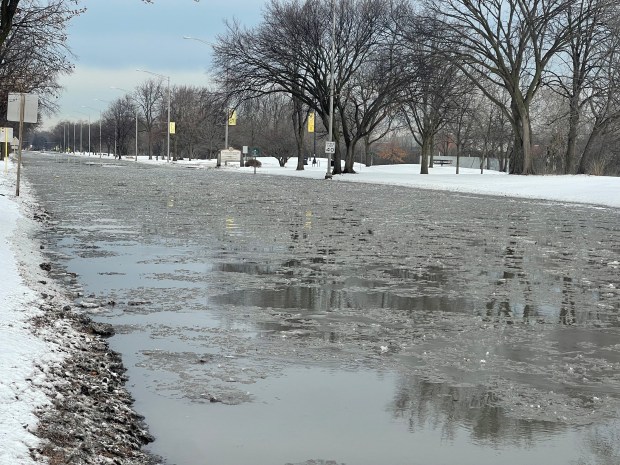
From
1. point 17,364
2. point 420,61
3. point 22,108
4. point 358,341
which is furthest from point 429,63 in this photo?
point 17,364

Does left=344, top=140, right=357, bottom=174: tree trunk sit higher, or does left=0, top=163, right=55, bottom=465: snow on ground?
left=344, top=140, right=357, bottom=174: tree trunk

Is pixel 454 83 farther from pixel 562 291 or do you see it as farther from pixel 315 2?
pixel 562 291

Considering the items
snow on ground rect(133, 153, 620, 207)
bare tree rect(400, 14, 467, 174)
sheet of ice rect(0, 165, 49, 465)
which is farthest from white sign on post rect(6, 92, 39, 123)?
bare tree rect(400, 14, 467, 174)

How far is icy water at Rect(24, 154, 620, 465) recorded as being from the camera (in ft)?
16.5

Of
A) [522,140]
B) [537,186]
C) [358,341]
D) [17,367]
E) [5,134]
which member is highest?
[522,140]

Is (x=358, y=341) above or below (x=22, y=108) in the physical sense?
below

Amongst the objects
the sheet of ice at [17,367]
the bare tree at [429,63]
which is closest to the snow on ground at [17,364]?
the sheet of ice at [17,367]

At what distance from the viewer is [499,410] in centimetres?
561

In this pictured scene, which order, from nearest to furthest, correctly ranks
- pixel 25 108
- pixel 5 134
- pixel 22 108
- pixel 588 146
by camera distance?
pixel 22 108 < pixel 25 108 < pixel 5 134 < pixel 588 146

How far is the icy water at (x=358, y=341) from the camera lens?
504 centimetres

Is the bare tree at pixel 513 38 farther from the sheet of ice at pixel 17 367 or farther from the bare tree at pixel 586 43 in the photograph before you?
the sheet of ice at pixel 17 367

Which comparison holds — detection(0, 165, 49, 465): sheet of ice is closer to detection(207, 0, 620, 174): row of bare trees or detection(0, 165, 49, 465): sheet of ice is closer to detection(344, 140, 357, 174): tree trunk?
detection(207, 0, 620, 174): row of bare trees

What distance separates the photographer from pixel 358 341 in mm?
7555

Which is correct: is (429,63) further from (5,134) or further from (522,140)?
(5,134)
